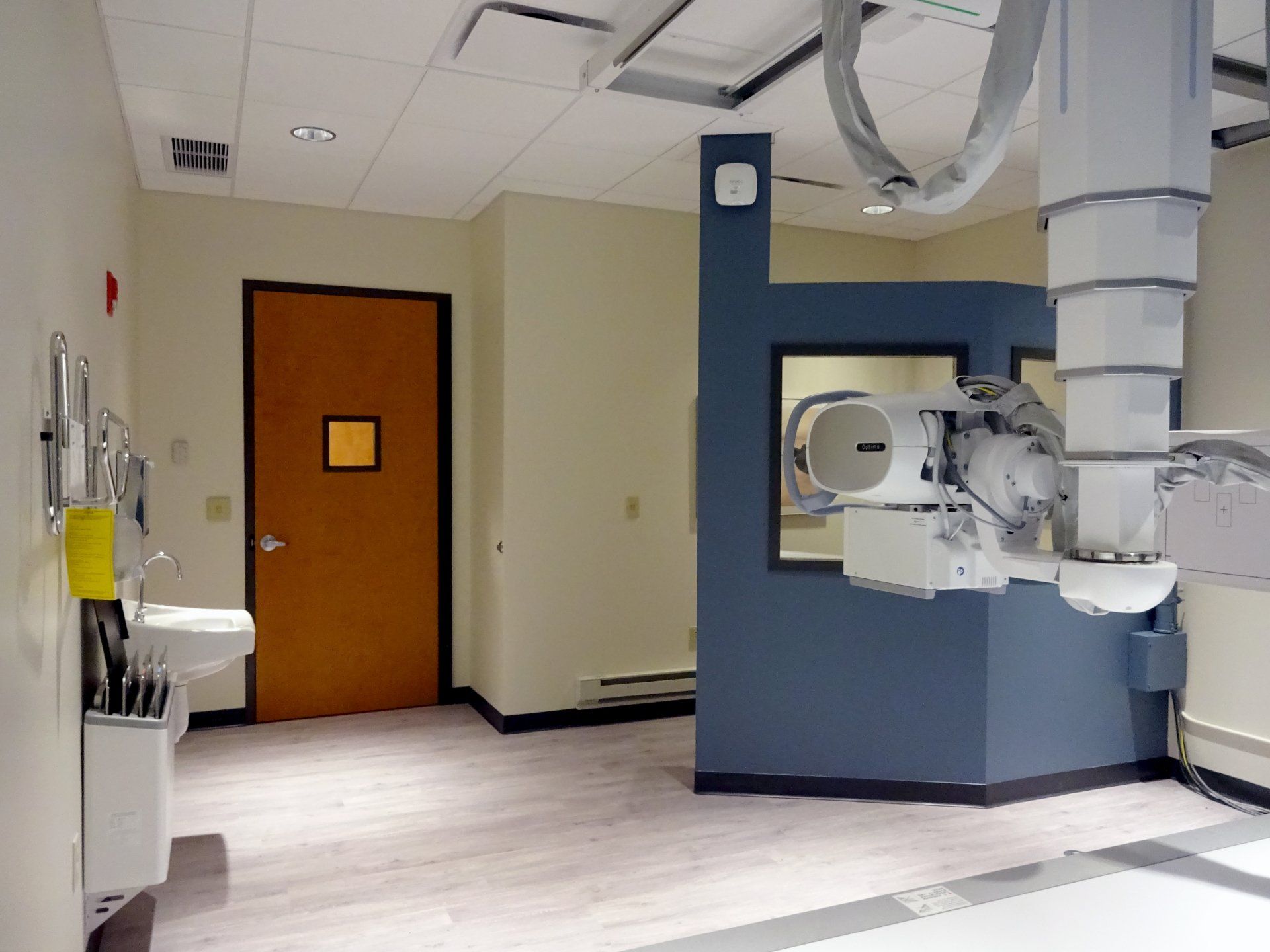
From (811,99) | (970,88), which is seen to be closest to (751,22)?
(811,99)

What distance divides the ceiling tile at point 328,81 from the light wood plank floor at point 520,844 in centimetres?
247

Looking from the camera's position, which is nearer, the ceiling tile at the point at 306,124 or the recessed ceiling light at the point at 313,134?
the ceiling tile at the point at 306,124

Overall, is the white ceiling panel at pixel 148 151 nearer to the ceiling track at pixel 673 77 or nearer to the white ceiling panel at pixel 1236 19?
the ceiling track at pixel 673 77

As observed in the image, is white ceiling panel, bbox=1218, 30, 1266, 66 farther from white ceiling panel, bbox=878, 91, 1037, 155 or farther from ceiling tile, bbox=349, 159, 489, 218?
ceiling tile, bbox=349, 159, 489, 218

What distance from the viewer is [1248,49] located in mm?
2684

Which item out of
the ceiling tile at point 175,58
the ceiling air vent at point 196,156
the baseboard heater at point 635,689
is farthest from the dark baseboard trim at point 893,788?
the ceiling air vent at point 196,156

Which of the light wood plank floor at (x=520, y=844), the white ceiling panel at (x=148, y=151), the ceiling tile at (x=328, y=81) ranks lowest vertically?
the light wood plank floor at (x=520, y=844)

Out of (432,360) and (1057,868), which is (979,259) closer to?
(432,360)

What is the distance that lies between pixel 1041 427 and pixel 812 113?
2.81 metres

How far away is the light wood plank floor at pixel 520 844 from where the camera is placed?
2.64 metres

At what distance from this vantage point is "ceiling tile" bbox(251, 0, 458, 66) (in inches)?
96.0

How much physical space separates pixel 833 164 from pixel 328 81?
Answer: 1975 mm

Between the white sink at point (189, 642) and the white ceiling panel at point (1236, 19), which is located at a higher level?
A: the white ceiling panel at point (1236, 19)

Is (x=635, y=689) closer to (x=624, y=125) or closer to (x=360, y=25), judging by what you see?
(x=624, y=125)
